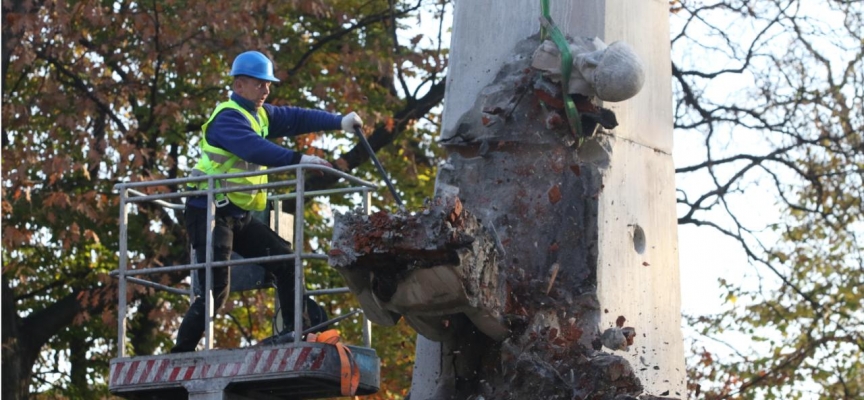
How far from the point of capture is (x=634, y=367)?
22.2 ft

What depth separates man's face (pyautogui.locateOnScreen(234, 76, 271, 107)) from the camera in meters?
8.22

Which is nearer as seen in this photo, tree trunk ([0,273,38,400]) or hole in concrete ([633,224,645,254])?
hole in concrete ([633,224,645,254])

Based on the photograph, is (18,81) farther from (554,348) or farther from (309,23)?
(554,348)

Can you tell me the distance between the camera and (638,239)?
706 centimetres

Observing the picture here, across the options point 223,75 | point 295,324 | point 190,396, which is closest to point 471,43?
point 295,324

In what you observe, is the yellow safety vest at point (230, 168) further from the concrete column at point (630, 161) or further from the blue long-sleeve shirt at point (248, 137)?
the concrete column at point (630, 161)

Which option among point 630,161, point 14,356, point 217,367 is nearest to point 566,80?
point 630,161

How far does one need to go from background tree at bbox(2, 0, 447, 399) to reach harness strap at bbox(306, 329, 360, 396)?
7.11 metres

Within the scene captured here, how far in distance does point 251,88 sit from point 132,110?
8284 millimetres

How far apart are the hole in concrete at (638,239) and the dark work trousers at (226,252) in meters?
2.00

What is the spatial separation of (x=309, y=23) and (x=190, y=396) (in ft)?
31.6

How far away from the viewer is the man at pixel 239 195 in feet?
26.0

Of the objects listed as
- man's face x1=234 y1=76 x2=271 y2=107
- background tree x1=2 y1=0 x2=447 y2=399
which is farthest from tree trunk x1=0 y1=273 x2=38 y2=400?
man's face x1=234 y1=76 x2=271 y2=107

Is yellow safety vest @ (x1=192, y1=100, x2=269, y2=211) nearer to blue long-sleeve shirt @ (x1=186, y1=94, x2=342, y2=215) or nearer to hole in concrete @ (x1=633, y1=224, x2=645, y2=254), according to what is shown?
blue long-sleeve shirt @ (x1=186, y1=94, x2=342, y2=215)
